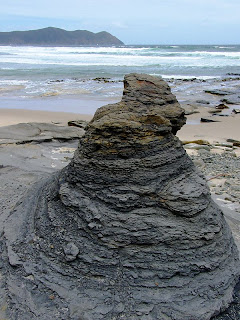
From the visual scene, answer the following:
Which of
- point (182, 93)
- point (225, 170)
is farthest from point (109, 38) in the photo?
point (225, 170)

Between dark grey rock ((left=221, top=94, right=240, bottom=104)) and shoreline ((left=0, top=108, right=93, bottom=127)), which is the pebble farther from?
dark grey rock ((left=221, top=94, right=240, bottom=104))

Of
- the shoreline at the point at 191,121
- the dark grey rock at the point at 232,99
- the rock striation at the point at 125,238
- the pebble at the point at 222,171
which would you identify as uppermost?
the rock striation at the point at 125,238

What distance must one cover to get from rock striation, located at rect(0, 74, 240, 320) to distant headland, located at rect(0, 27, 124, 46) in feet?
402

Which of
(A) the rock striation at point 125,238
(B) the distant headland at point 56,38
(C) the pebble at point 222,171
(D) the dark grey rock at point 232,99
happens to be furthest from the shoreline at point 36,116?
(B) the distant headland at point 56,38

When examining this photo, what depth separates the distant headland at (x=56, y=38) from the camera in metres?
123

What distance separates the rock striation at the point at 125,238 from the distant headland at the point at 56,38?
123m

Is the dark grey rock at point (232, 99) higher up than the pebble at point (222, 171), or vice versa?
the pebble at point (222, 171)

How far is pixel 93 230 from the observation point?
2676 mm

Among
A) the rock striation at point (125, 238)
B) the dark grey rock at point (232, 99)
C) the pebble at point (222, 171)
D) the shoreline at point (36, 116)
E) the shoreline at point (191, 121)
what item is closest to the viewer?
the rock striation at point (125, 238)

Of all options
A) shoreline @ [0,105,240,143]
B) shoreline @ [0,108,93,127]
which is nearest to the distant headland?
shoreline @ [0,108,93,127]

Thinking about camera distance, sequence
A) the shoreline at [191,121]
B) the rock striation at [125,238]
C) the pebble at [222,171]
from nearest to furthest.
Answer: the rock striation at [125,238] < the pebble at [222,171] < the shoreline at [191,121]

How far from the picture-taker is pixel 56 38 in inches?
5157

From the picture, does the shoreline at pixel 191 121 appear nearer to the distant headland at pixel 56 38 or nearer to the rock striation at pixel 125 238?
the rock striation at pixel 125 238

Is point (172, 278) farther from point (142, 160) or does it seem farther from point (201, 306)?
point (142, 160)
